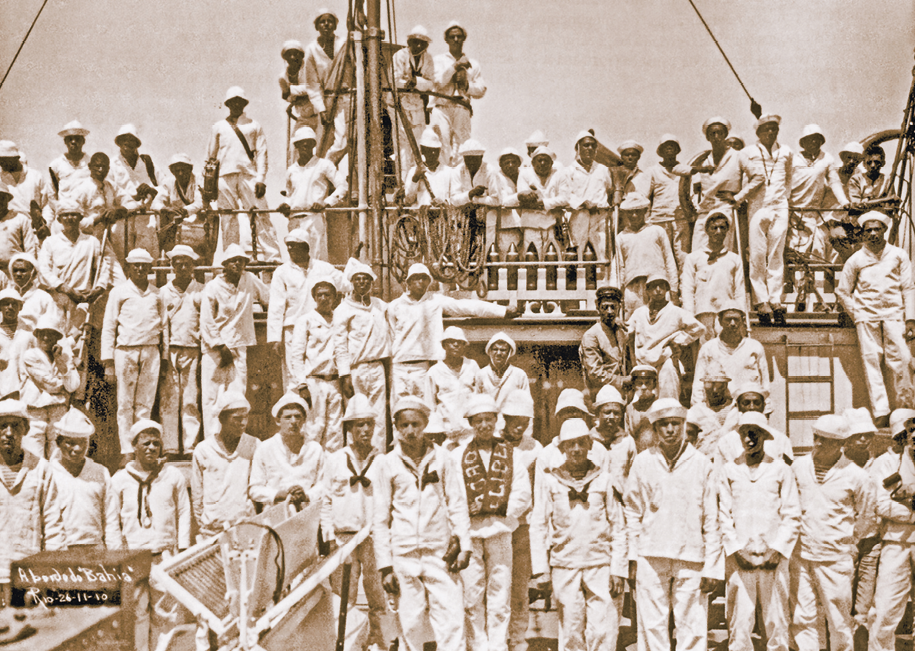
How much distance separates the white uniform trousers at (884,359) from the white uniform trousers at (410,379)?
529cm

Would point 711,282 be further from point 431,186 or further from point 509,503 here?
point 509,503

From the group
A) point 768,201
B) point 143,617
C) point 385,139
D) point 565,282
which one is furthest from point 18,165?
point 768,201

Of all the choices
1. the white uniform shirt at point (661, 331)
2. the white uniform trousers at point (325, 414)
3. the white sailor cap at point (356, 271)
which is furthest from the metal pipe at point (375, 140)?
the white uniform shirt at point (661, 331)

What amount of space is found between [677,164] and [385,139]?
472 centimetres

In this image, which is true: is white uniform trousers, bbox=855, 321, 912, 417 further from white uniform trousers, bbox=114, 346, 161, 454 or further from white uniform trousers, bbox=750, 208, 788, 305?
white uniform trousers, bbox=114, 346, 161, 454

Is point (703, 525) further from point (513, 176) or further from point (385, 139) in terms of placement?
point (385, 139)

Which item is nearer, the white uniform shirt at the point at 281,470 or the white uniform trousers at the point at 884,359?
the white uniform shirt at the point at 281,470

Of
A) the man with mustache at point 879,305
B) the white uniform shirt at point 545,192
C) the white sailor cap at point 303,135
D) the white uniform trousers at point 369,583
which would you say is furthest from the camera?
the white sailor cap at point 303,135

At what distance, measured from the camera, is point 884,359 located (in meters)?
11.3

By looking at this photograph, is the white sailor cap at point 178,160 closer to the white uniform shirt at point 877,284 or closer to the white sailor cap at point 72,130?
the white sailor cap at point 72,130

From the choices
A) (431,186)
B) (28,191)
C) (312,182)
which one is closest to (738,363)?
(431,186)

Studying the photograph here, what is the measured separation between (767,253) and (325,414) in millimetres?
5561

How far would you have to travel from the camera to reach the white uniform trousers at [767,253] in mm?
11445

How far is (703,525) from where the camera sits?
7289mm
